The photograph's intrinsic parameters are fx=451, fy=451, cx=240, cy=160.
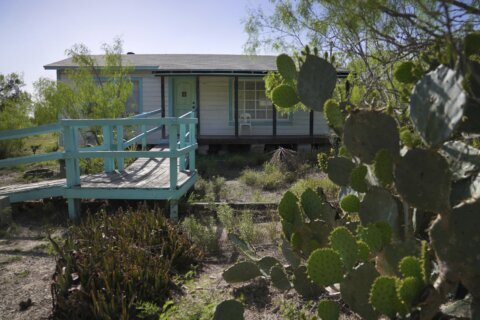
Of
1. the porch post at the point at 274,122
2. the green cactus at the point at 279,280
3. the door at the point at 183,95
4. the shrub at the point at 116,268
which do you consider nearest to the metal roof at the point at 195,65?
the door at the point at 183,95

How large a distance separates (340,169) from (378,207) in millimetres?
552

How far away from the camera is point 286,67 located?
3.14 metres

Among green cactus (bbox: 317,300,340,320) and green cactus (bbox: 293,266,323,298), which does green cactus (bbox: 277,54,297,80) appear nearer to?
green cactus (bbox: 293,266,323,298)

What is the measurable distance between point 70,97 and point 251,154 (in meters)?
5.35

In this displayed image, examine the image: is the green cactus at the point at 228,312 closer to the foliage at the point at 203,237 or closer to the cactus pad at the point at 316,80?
the cactus pad at the point at 316,80

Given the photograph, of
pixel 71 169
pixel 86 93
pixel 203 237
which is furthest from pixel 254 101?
pixel 203 237

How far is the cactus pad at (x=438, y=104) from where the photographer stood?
66.5 inches

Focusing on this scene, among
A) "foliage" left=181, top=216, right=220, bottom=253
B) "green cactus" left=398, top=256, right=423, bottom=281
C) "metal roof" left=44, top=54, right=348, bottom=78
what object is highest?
"metal roof" left=44, top=54, right=348, bottom=78

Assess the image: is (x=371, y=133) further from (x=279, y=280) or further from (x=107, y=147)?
(x=107, y=147)

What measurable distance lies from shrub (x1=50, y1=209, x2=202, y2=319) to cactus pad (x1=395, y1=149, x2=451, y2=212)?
2201 millimetres

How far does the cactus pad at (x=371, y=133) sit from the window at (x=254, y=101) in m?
13.8

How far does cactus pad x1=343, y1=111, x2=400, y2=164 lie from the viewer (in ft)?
6.77

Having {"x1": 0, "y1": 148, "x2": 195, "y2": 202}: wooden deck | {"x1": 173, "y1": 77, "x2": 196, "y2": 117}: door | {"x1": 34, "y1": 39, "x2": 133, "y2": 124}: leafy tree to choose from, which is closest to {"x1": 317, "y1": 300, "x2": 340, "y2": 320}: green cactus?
{"x1": 0, "y1": 148, "x2": 195, "y2": 202}: wooden deck

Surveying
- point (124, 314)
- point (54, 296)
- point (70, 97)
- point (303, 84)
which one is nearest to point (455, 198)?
point (303, 84)
